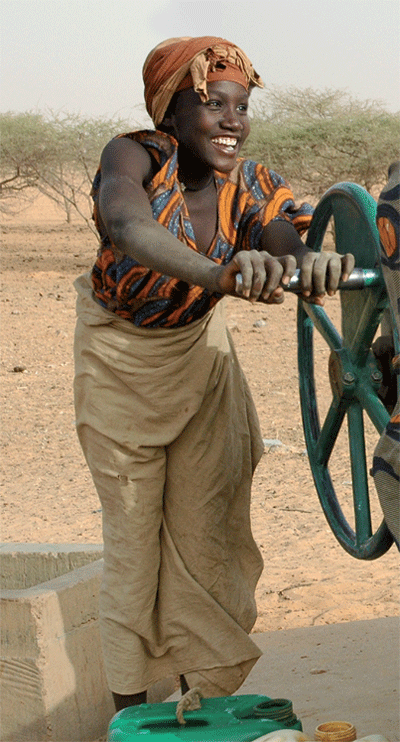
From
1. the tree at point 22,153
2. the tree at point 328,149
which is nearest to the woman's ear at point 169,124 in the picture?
the tree at point 328,149

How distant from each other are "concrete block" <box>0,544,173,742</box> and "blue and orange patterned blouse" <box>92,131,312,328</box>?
1.01m

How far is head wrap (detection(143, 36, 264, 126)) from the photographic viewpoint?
2.12 meters

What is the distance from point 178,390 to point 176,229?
40 centimetres

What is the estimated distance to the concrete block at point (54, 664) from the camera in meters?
2.84

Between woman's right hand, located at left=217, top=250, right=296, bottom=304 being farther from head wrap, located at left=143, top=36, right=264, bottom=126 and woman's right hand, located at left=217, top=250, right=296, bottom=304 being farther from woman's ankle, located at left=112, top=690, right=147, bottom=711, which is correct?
woman's ankle, located at left=112, top=690, right=147, bottom=711

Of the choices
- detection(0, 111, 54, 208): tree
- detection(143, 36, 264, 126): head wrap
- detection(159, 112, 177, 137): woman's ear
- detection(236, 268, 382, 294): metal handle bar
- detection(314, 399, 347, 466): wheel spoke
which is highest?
detection(143, 36, 264, 126): head wrap

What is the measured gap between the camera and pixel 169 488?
2.51m

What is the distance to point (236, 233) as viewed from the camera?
239cm

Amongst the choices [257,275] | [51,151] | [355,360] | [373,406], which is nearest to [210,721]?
[373,406]

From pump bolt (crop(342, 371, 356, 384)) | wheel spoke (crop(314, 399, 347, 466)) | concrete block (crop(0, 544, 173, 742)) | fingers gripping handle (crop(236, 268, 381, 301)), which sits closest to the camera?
fingers gripping handle (crop(236, 268, 381, 301))

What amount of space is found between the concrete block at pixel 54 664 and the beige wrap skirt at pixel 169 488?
1.31 ft

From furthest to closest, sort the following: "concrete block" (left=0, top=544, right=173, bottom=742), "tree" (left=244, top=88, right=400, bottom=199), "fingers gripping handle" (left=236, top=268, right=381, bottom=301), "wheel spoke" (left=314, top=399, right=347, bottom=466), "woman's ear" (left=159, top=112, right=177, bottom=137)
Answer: "tree" (left=244, top=88, right=400, bottom=199)
"concrete block" (left=0, top=544, right=173, bottom=742)
"wheel spoke" (left=314, top=399, right=347, bottom=466)
"woman's ear" (left=159, top=112, right=177, bottom=137)
"fingers gripping handle" (left=236, top=268, right=381, bottom=301)

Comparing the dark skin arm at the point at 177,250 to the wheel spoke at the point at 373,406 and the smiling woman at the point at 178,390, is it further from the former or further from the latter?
the wheel spoke at the point at 373,406

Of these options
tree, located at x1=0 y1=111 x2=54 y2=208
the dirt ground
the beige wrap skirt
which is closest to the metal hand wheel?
the beige wrap skirt
